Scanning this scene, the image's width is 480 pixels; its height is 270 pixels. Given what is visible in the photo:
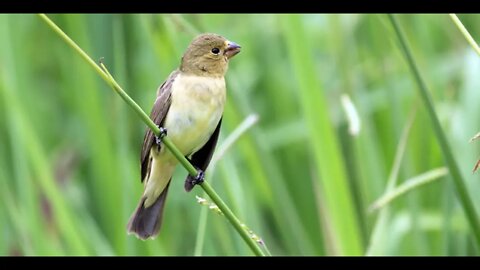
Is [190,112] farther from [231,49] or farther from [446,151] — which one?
[446,151]

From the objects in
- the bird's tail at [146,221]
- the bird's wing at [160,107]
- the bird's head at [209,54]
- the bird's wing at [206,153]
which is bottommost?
the bird's tail at [146,221]

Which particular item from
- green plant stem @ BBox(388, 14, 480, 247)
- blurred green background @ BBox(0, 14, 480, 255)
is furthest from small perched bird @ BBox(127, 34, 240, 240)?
green plant stem @ BBox(388, 14, 480, 247)

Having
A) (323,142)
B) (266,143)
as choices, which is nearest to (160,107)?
(323,142)

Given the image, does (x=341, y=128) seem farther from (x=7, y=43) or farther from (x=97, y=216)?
(x=7, y=43)

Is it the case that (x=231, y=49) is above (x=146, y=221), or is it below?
above

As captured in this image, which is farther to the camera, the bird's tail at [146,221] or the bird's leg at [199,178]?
the bird's tail at [146,221]

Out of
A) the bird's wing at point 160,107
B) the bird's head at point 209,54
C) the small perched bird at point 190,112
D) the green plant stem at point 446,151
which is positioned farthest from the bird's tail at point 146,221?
the green plant stem at point 446,151

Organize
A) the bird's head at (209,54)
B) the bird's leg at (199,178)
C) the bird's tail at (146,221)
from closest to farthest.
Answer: the bird's leg at (199,178), the bird's head at (209,54), the bird's tail at (146,221)

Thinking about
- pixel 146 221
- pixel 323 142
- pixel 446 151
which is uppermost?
pixel 446 151

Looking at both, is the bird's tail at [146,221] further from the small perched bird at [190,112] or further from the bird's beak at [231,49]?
the bird's beak at [231,49]
